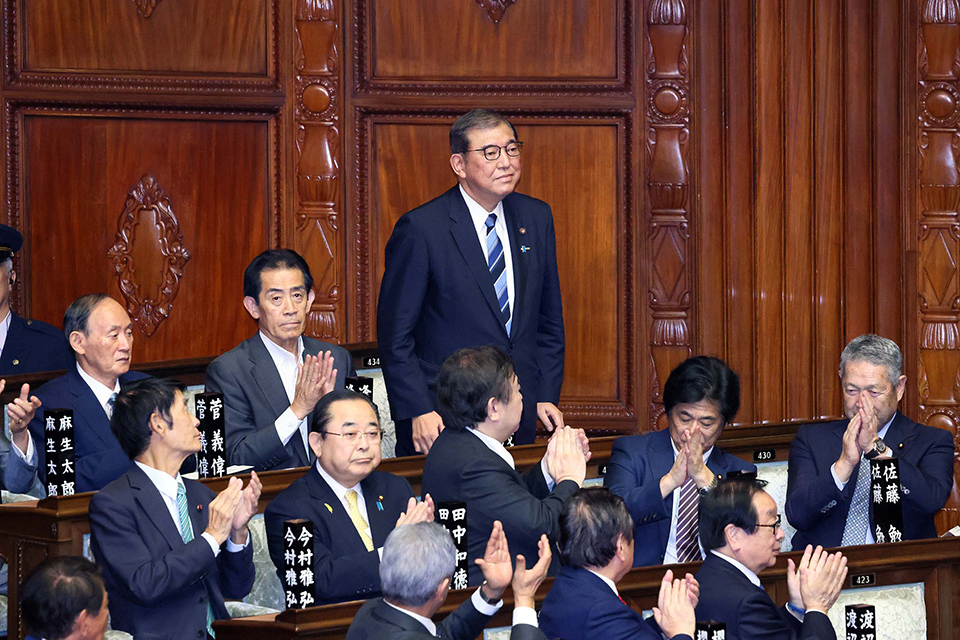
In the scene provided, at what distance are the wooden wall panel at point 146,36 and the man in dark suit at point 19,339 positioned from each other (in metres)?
0.96

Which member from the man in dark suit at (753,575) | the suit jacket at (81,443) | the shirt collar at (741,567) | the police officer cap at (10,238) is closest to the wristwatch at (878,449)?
the man in dark suit at (753,575)

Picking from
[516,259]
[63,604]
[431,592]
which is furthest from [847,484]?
[63,604]

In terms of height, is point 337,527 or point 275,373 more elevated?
point 275,373

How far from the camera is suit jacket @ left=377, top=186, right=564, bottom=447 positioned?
387 centimetres

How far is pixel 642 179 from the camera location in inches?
211

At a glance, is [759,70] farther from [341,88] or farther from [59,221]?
[59,221]

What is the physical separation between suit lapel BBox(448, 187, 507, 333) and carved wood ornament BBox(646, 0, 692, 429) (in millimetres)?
1533

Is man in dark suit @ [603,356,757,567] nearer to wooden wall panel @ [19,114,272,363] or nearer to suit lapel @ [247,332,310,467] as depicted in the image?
suit lapel @ [247,332,310,467]

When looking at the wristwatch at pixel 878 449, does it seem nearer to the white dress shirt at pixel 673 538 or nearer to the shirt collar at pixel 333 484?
the white dress shirt at pixel 673 538

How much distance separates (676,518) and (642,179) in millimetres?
2134

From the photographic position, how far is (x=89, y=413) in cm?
364

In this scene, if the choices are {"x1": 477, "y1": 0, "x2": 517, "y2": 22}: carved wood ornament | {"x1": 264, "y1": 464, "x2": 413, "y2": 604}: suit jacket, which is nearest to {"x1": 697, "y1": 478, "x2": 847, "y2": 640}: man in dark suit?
{"x1": 264, "y1": 464, "x2": 413, "y2": 604}: suit jacket

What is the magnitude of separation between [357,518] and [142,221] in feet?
7.81

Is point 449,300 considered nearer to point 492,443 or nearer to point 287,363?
point 287,363
